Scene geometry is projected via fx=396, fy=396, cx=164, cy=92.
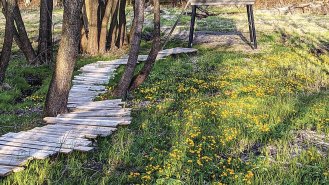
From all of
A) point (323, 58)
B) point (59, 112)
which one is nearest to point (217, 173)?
point (59, 112)

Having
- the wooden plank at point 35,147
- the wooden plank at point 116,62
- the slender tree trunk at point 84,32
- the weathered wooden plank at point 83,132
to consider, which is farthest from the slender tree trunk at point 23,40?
the wooden plank at point 35,147

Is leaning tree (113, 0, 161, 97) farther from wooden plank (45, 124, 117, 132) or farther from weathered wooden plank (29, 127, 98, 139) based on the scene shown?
weathered wooden plank (29, 127, 98, 139)

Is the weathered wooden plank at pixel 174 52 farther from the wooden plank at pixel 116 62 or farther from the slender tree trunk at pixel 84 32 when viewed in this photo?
the slender tree trunk at pixel 84 32

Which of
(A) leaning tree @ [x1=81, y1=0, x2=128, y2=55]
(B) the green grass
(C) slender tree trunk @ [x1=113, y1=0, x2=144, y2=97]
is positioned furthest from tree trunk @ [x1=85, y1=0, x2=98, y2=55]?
(C) slender tree trunk @ [x1=113, y1=0, x2=144, y2=97]

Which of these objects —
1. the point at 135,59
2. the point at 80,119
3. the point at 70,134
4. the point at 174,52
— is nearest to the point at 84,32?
the point at 174,52

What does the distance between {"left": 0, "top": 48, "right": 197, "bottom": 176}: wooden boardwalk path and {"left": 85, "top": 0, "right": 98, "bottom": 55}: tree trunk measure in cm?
649

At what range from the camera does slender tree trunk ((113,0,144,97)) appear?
10859 millimetres

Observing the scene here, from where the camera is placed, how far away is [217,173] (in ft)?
21.1

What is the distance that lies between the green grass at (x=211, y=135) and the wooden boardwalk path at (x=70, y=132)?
195 mm

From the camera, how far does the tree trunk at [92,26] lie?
59.5 ft

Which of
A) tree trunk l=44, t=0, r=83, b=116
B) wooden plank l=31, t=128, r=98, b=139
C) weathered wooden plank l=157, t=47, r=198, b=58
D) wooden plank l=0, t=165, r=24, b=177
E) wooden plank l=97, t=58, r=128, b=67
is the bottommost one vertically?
wooden plank l=0, t=165, r=24, b=177

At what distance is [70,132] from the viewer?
791 centimetres

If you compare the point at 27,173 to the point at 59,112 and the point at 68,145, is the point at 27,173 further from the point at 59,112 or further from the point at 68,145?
the point at 59,112

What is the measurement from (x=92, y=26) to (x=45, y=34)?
2541 mm
